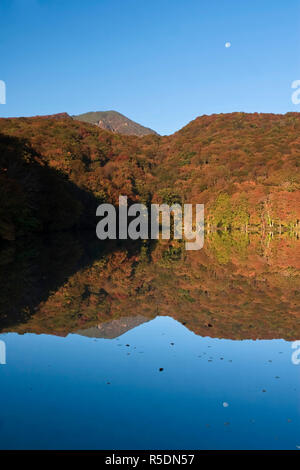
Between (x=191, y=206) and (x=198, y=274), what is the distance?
6722 cm

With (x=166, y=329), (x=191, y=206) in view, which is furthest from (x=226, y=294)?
(x=191, y=206)

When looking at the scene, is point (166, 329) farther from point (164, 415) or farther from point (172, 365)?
point (164, 415)

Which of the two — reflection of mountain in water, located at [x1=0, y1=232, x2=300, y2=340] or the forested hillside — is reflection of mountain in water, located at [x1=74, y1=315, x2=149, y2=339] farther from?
the forested hillside

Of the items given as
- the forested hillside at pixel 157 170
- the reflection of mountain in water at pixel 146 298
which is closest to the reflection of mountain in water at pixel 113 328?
the reflection of mountain in water at pixel 146 298

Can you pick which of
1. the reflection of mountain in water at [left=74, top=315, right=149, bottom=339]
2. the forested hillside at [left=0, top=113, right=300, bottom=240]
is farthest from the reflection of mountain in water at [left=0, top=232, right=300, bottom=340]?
the forested hillside at [left=0, top=113, right=300, bottom=240]

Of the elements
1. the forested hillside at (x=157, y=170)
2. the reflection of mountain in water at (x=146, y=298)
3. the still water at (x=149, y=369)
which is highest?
the forested hillside at (x=157, y=170)

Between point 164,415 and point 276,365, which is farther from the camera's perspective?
point 276,365

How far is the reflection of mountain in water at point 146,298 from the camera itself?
328 inches

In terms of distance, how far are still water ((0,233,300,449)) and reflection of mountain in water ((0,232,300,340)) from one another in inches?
1.8

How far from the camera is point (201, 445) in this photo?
12.6ft

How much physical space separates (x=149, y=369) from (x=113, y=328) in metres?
2.43

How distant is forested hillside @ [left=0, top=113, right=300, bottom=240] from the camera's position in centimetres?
3900

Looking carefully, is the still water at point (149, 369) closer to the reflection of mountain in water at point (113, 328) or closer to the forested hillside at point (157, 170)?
the reflection of mountain in water at point (113, 328)

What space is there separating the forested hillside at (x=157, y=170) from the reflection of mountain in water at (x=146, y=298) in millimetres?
15428
